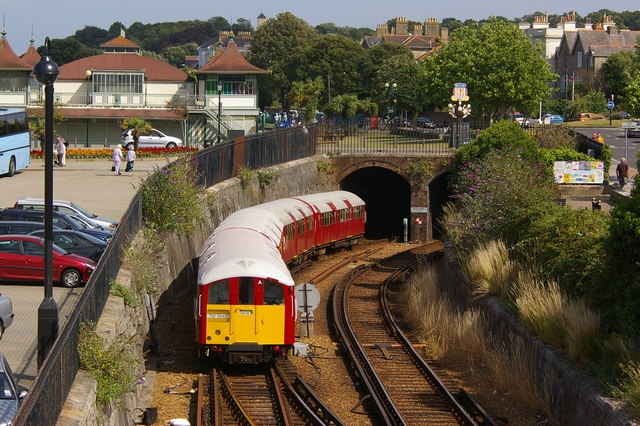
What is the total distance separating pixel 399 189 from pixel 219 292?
35.4m

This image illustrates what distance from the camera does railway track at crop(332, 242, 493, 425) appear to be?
17484 millimetres

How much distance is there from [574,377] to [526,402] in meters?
1.83

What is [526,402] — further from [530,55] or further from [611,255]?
[530,55]

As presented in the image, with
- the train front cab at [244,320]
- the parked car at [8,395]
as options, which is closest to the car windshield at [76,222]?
the train front cab at [244,320]

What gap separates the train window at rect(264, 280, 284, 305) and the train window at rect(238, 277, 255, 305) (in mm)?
297

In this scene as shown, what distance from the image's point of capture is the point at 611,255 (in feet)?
53.4

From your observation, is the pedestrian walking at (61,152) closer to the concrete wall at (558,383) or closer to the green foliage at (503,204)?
the green foliage at (503,204)

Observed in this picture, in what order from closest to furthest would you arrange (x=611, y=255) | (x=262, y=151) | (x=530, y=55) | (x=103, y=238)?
(x=611, y=255) < (x=103, y=238) < (x=262, y=151) < (x=530, y=55)

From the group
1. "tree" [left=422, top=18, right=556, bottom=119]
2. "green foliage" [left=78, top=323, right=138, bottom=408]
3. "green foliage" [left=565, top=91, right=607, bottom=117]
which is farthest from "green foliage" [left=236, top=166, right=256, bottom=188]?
"green foliage" [left=565, top=91, right=607, bottom=117]

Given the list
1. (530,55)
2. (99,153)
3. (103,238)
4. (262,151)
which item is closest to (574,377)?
(103,238)

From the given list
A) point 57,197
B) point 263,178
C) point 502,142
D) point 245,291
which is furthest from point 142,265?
point 502,142

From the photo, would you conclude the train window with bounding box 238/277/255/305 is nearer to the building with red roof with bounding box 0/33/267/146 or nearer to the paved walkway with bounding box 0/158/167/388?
the paved walkway with bounding box 0/158/167/388

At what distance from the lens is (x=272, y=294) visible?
65.9 feet

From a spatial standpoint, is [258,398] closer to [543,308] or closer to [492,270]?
[543,308]
